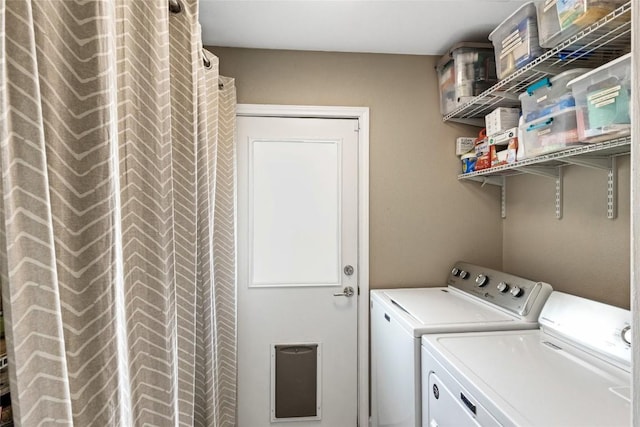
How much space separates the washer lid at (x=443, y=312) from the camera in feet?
5.49

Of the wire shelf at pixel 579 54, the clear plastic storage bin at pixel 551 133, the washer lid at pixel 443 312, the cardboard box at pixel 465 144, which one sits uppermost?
the wire shelf at pixel 579 54

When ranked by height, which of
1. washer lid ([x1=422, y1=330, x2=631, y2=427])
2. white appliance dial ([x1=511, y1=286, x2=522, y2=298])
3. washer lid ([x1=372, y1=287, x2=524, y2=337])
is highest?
white appliance dial ([x1=511, y1=286, x2=522, y2=298])

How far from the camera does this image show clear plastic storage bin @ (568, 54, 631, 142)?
1.19 m

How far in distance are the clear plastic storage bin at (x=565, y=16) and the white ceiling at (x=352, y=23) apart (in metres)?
0.47

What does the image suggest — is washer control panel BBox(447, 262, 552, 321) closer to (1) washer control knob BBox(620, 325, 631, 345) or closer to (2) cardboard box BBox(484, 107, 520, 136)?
(1) washer control knob BBox(620, 325, 631, 345)

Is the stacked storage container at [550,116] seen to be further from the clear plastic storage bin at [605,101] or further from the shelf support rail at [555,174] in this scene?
the shelf support rail at [555,174]

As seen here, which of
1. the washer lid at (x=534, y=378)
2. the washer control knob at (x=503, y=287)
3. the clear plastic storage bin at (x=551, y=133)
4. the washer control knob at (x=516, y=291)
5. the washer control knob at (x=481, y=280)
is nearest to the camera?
the washer lid at (x=534, y=378)

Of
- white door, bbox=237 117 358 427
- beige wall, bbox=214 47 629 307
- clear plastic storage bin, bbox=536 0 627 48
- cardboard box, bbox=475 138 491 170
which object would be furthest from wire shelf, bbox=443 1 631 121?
white door, bbox=237 117 358 427

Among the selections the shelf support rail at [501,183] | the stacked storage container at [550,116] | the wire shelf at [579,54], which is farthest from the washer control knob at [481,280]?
the wire shelf at [579,54]

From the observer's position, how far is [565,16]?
1337mm

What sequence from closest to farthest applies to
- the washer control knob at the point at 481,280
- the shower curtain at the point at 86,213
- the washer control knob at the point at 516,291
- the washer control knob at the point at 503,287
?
the shower curtain at the point at 86,213 < the washer control knob at the point at 516,291 < the washer control knob at the point at 503,287 < the washer control knob at the point at 481,280

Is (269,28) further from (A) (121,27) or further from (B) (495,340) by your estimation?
(B) (495,340)

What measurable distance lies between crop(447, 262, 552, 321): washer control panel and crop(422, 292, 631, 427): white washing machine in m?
0.07

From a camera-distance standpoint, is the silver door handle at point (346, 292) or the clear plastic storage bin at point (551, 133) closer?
the clear plastic storage bin at point (551, 133)
